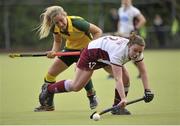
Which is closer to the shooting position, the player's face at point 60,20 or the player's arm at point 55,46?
the player's face at point 60,20

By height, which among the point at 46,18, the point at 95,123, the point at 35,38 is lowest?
the point at 95,123

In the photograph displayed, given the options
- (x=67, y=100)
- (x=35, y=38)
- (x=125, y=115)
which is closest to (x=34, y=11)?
(x=35, y=38)

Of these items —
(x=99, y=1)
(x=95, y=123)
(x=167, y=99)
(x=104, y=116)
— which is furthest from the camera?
(x=99, y=1)

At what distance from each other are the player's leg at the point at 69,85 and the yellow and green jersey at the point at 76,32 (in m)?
0.60

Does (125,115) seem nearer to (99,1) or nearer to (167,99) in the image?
(167,99)

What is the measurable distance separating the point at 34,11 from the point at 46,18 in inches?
716

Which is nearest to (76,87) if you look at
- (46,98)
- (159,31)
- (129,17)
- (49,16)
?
(46,98)

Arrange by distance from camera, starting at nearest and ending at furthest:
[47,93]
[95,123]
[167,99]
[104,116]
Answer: [95,123]
[104,116]
[47,93]
[167,99]

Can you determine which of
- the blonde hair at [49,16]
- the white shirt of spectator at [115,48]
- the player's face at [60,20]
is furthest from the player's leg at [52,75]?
the white shirt of spectator at [115,48]

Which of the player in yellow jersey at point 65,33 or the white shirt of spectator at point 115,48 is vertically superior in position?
the player in yellow jersey at point 65,33

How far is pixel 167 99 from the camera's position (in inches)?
392

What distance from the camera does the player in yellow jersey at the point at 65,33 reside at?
28.7 ft

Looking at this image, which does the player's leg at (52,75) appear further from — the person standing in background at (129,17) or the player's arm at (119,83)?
the person standing in background at (129,17)

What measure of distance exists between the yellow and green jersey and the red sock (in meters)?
0.58
